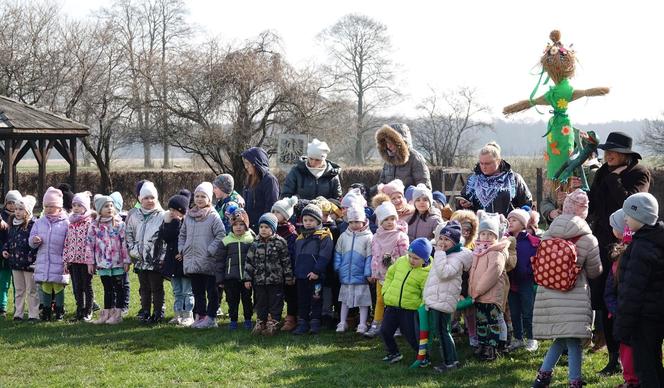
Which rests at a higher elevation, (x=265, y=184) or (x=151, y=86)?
(x=151, y=86)

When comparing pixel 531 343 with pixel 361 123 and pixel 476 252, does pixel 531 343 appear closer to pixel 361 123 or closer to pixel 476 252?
pixel 476 252

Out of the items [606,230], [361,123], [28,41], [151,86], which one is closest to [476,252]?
[606,230]

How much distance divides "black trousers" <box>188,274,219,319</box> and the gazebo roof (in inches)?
467

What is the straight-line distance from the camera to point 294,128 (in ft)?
102

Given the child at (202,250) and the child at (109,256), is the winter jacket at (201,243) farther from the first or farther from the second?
the child at (109,256)

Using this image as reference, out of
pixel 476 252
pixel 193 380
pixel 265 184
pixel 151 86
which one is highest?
pixel 151 86

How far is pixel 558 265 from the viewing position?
6.70m

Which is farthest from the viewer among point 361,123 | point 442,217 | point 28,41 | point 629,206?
point 361,123

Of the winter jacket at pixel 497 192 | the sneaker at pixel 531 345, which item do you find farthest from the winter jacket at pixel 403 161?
the sneaker at pixel 531 345

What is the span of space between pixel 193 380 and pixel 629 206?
12.8 ft

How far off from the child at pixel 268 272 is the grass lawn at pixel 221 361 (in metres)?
0.24

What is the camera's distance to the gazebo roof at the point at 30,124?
20281mm

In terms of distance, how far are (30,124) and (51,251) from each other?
11119 mm

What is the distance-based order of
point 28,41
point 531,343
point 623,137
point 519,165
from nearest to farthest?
point 623,137, point 531,343, point 519,165, point 28,41
